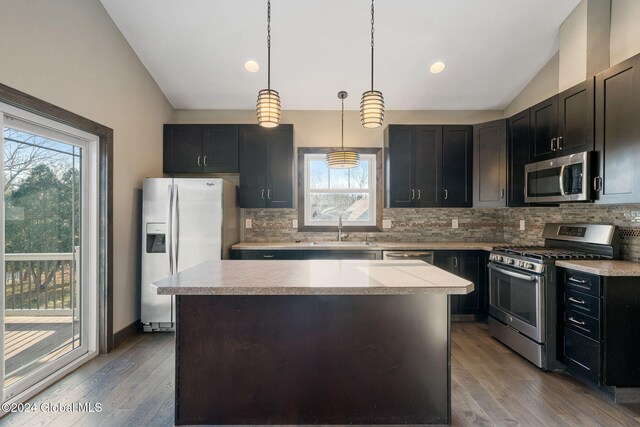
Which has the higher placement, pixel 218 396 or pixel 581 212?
pixel 581 212

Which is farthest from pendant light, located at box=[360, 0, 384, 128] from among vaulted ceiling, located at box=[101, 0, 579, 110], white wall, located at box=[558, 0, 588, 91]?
white wall, located at box=[558, 0, 588, 91]

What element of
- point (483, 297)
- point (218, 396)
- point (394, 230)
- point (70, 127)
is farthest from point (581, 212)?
point (70, 127)

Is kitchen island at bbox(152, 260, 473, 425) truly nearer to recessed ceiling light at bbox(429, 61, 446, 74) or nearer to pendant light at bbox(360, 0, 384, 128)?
pendant light at bbox(360, 0, 384, 128)

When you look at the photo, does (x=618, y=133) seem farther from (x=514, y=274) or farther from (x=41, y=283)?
(x=41, y=283)

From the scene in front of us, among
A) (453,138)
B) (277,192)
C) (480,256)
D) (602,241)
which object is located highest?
(453,138)

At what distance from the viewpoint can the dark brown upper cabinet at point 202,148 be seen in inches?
155

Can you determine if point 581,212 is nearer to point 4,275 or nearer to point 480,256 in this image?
point 480,256

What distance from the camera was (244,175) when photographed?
13.0 ft

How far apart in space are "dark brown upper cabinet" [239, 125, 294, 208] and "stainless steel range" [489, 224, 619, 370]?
2.40m

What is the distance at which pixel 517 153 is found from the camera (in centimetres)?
345

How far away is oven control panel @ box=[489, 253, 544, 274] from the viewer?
2.61 m

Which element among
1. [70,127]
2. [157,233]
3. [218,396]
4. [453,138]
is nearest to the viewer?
[218,396]

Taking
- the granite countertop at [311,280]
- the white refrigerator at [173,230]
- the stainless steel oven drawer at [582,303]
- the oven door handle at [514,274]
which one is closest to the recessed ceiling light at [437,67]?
the oven door handle at [514,274]

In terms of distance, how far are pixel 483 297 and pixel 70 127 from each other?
4344mm
